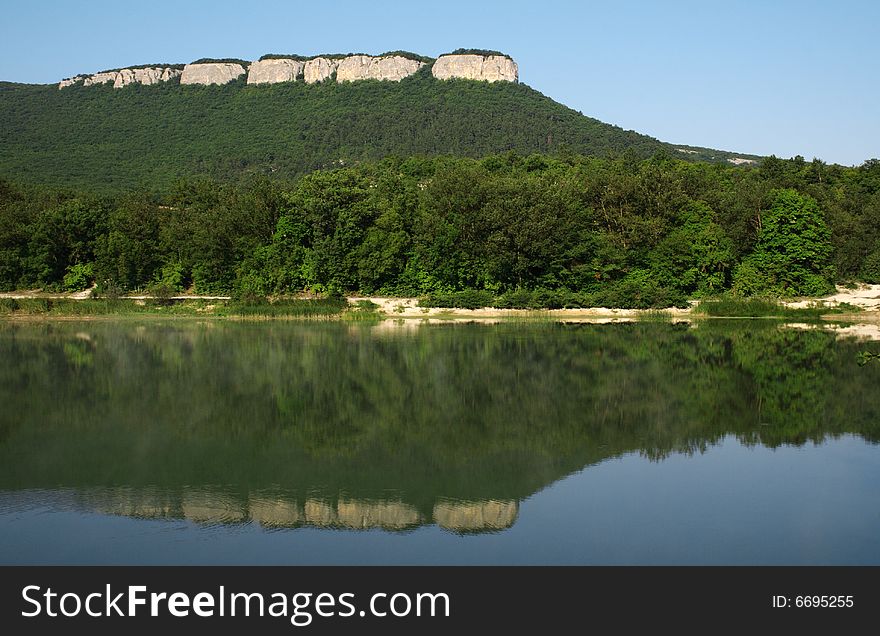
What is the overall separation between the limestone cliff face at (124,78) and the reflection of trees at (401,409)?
10189 centimetres

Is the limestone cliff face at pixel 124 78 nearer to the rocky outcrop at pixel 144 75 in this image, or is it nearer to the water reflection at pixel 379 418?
the rocky outcrop at pixel 144 75

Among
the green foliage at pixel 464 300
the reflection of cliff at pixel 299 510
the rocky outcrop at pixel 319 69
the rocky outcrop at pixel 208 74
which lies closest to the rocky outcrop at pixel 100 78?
the rocky outcrop at pixel 208 74

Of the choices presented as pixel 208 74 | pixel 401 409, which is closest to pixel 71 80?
pixel 208 74

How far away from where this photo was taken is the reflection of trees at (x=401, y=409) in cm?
1205

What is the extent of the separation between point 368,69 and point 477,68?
49.9 ft

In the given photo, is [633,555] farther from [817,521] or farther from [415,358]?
[415,358]

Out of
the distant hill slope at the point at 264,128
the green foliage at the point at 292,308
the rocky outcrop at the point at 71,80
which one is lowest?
the green foliage at the point at 292,308

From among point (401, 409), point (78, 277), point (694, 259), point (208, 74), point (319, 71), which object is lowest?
point (401, 409)

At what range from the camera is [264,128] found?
10569 cm

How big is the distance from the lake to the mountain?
6757cm

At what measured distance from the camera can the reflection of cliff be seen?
9688 millimetres

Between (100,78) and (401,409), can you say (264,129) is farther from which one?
(401,409)

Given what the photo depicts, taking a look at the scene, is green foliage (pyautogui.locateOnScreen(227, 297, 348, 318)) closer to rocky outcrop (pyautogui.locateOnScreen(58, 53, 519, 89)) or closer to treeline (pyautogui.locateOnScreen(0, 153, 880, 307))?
treeline (pyautogui.locateOnScreen(0, 153, 880, 307))
